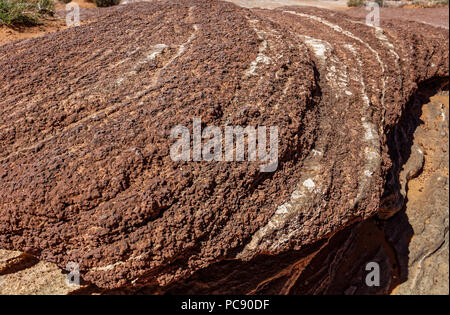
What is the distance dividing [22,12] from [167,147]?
225 centimetres

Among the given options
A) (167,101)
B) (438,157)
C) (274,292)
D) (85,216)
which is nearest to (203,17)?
(167,101)

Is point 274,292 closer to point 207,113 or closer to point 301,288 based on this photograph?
point 301,288

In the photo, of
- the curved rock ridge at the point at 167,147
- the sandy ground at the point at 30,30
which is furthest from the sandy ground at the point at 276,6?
the curved rock ridge at the point at 167,147

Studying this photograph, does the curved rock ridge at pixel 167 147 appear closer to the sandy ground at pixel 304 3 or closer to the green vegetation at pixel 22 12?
the green vegetation at pixel 22 12

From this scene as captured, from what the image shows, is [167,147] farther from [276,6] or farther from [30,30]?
[276,6]

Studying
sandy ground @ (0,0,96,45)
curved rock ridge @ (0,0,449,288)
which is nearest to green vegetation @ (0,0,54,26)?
sandy ground @ (0,0,96,45)

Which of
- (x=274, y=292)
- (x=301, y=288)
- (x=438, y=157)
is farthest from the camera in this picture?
(x=438, y=157)

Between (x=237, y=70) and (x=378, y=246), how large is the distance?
264 cm

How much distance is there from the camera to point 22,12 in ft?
9.07

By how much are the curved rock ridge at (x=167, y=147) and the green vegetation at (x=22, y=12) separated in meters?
0.77

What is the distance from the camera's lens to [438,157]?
368 cm

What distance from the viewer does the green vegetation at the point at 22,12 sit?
2.68m

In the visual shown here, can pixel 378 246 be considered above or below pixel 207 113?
below

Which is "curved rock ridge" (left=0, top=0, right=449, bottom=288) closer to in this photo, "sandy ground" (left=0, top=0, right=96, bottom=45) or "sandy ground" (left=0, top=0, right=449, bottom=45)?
"sandy ground" (left=0, top=0, right=96, bottom=45)
